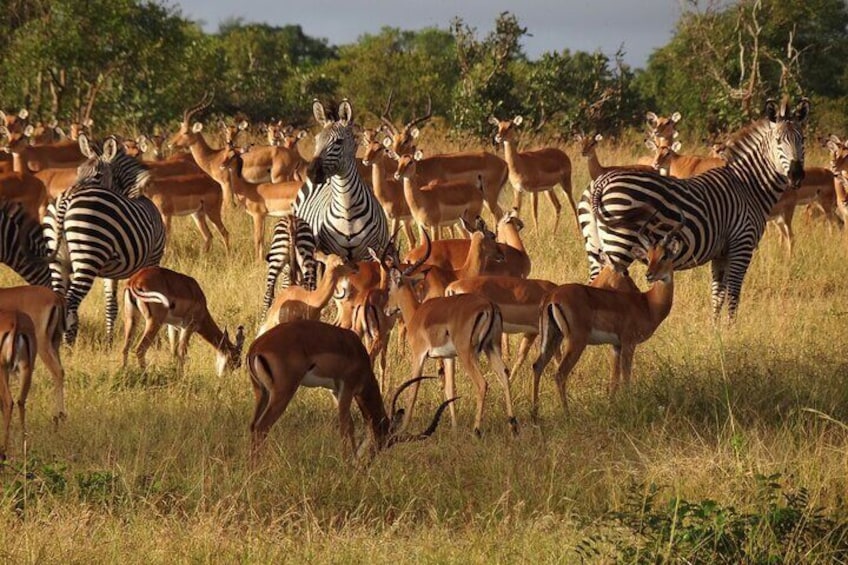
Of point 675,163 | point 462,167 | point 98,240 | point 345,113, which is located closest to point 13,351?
point 98,240

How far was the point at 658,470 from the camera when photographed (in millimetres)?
6281

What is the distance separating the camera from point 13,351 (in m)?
6.84

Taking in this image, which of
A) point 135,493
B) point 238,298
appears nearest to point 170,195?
point 238,298

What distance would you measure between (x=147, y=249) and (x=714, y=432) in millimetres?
5084

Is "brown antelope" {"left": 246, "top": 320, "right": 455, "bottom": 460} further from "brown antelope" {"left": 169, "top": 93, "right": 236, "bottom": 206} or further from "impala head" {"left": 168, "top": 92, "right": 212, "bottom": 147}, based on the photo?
"impala head" {"left": 168, "top": 92, "right": 212, "bottom": 147}

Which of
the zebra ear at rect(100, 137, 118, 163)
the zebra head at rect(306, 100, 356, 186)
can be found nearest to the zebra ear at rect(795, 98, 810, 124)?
the zebra head at rect(306, 100, 356, 186)

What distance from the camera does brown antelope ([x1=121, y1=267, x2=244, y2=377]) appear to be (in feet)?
29.5

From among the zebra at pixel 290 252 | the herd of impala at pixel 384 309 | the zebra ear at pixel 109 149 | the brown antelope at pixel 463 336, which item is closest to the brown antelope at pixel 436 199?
the herd of impala at pixel 384 309

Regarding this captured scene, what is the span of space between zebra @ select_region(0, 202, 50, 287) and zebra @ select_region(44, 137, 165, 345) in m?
0.23

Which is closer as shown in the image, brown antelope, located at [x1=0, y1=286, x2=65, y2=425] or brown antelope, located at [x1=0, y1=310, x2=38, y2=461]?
brown antelope, located at [x1=0, y1=310, x2=38, y2=461]

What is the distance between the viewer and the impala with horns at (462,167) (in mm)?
16516

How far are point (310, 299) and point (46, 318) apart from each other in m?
1.84

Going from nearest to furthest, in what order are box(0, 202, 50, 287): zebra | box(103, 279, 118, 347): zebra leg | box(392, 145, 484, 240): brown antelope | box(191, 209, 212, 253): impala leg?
1. box(0, 202, 50, 287): zebra
2. box(103, 279, 118, 347): zebra leg
3. box(392, 145, 484, 240): brown antelope
4. box(191, 209, 212, 253): impala leg

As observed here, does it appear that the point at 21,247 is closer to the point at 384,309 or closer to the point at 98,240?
the point at 98,240
